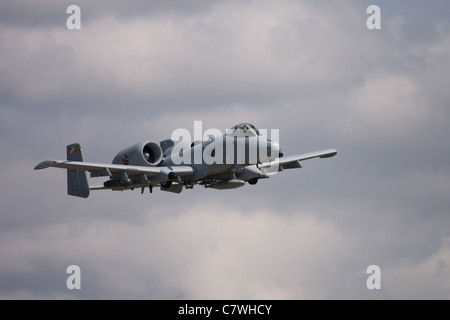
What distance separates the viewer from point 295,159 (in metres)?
83.2

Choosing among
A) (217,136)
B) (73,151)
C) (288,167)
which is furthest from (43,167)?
(288,167)

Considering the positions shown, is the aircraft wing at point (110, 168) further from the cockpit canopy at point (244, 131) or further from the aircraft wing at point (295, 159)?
the aircraft wing at point (295, 159)

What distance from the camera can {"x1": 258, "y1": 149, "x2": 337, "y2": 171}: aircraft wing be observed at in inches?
3219

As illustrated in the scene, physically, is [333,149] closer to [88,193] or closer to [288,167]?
[288,167]

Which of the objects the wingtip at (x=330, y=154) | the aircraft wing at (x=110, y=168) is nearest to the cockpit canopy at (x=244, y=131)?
the aircraft wing at (x=110, y=168)

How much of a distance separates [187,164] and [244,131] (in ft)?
16.6

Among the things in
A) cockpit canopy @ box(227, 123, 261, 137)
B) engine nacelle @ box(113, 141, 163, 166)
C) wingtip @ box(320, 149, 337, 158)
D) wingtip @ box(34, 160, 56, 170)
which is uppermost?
wingtip @ box(320, 149, 337, 158)

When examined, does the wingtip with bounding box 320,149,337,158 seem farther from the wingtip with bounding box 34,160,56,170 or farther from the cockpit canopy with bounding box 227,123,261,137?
the wingtip with bounding box 34,160,56,170

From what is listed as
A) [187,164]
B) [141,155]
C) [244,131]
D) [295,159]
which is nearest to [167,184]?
[187,164]

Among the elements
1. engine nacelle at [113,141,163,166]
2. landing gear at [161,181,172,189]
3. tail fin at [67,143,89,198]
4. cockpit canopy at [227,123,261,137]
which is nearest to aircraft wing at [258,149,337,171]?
cockpit canopy at [227,123,261,137]

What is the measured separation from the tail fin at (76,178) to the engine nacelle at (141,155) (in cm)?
287

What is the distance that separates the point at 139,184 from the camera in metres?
77.6

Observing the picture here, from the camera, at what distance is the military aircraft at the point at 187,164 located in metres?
75.8

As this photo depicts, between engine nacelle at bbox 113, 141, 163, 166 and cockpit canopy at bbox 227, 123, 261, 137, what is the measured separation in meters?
6.21
